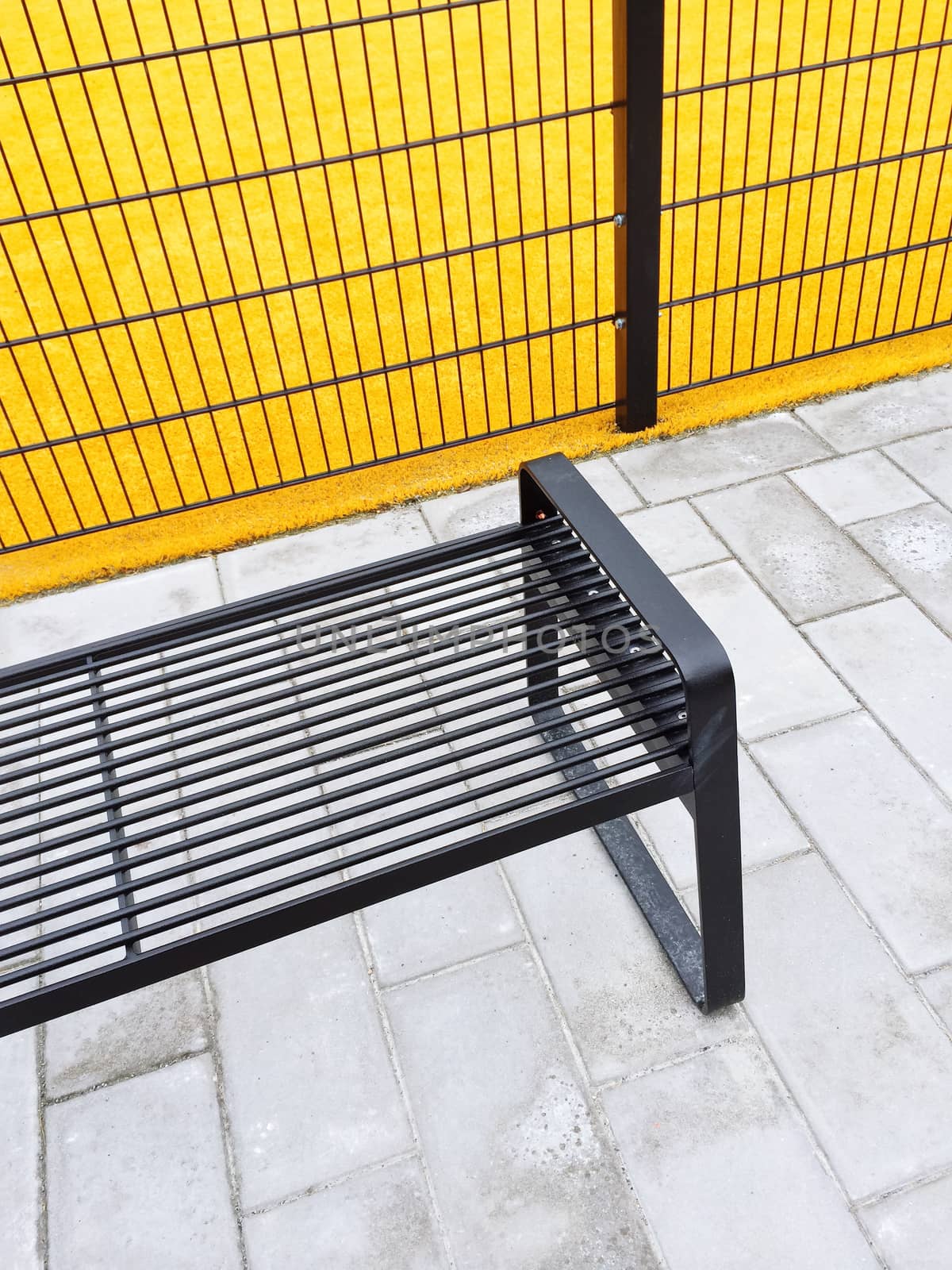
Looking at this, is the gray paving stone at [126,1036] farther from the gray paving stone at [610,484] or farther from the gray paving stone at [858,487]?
the gray paving stone at [858,487]

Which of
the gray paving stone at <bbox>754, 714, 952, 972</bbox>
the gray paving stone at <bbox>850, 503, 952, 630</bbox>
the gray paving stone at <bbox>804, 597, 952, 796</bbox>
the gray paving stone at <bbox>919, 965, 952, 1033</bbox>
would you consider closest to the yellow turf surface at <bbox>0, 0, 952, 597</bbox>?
the gray paving stone at <bbox>850, 503, 952, 630</bbox>

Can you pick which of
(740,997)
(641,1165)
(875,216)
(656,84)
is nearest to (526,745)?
(740,997)

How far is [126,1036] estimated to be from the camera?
2.29m

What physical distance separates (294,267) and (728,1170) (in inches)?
158

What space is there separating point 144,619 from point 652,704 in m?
1.93

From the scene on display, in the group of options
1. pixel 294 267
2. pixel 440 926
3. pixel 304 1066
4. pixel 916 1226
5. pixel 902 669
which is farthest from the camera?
pixel 294 267

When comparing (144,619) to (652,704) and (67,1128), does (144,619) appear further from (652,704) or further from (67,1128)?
(652,704)

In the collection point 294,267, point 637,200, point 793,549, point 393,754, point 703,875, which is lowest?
point 793,549

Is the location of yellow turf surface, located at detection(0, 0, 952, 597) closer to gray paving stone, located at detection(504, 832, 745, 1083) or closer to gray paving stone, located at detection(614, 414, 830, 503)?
gray paving stone, located at detection(614, 414, 830, 503)

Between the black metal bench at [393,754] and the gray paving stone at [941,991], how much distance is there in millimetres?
400

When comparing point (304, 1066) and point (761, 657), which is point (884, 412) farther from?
point (304, 1066)

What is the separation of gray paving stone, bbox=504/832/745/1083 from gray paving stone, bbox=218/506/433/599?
1277 mm

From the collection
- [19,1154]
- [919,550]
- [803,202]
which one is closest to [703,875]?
[19,1154]

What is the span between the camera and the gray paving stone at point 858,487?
3453 mm
